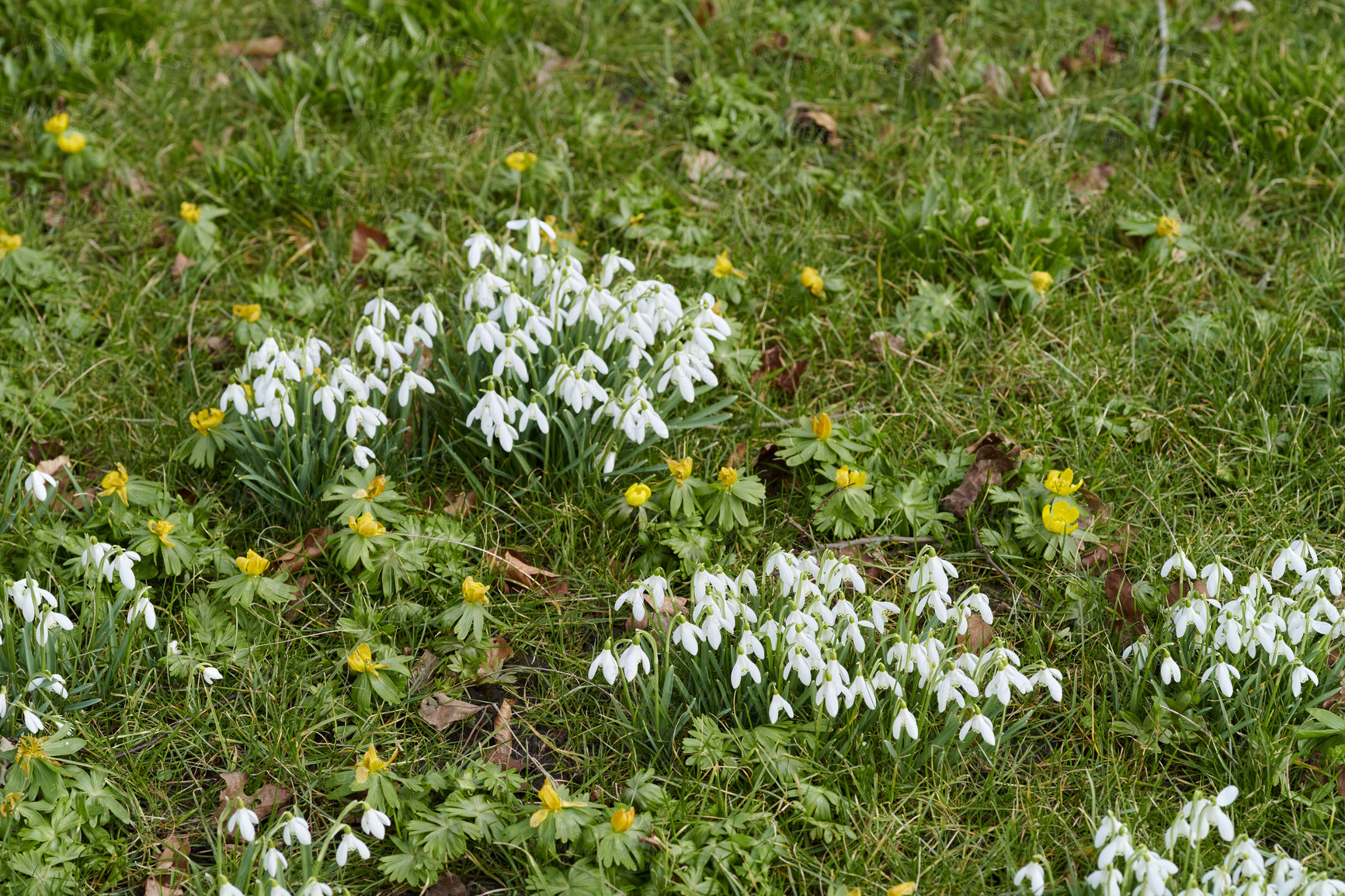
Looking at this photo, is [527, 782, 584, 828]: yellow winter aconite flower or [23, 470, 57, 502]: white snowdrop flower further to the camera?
[23, 470, 57, 502]: white snowdrop flower

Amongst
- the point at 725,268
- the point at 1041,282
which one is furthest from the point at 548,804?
the point at 1041,282

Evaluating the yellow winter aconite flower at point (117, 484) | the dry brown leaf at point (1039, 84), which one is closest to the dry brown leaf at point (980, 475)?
the dry brown leaf at point (1039, 84)

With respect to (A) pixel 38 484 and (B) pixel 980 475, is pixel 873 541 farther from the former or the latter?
(A) pixel 38 484

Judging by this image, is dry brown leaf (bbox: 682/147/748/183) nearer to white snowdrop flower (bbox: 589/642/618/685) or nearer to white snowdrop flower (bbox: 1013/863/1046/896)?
white snowdrop flower (bbox: 589/642/618/685)

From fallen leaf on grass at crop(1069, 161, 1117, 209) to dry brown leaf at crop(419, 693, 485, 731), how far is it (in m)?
2.46

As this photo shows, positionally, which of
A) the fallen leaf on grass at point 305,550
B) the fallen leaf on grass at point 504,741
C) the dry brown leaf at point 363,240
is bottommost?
the fallen leaf on grass at point 504,741

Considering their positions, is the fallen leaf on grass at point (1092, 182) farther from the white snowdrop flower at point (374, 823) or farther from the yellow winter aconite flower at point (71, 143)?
the yellow winter aconite flower at point (71, 143)

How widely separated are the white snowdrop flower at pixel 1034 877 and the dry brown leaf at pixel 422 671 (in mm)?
1274

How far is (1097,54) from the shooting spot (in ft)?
13.9

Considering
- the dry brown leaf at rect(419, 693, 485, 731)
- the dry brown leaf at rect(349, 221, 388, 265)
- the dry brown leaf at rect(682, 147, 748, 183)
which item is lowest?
the dry brown leaf at rect(419, 693, 485, 731)

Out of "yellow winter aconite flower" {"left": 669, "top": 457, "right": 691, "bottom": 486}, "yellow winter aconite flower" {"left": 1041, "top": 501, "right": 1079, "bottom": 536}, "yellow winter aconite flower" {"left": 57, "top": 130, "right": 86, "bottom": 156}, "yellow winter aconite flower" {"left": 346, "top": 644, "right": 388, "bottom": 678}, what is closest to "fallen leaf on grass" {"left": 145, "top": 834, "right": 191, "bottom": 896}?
"yellow winter aconite flower" {"left": 346, "top": 644, "right": 388, "bottom": 678}

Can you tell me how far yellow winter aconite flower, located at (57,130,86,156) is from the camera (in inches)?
147

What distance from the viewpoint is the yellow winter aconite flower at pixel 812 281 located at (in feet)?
11.0

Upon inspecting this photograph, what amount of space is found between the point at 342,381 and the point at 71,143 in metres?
1.74
